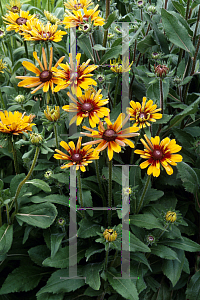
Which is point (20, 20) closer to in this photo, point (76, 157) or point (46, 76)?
point (46, 76)

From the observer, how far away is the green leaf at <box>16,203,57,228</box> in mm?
1059

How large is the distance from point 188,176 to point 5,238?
0.79m

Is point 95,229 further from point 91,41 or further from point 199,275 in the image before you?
point 91,41

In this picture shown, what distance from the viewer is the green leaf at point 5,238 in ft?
3.28

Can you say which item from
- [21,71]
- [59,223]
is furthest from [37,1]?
[59,223]

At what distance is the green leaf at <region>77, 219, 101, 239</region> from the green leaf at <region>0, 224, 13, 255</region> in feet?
0.85

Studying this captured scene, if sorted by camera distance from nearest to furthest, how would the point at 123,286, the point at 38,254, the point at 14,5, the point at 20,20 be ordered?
the point at 123,286, the point at 38,254, the point at 20,20, the point at 14,5

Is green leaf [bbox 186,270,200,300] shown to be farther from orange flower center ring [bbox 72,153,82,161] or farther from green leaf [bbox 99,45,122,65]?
green leaf [bbox 99,45,122,65]

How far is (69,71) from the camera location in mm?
927

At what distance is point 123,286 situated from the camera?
1025 mm

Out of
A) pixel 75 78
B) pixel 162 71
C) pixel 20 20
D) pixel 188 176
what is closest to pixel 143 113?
pixel 162 71

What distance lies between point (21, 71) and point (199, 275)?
4.70 feet

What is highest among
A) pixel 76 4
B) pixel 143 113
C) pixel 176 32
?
pixel 76 4

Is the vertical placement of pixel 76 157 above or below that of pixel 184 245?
above
